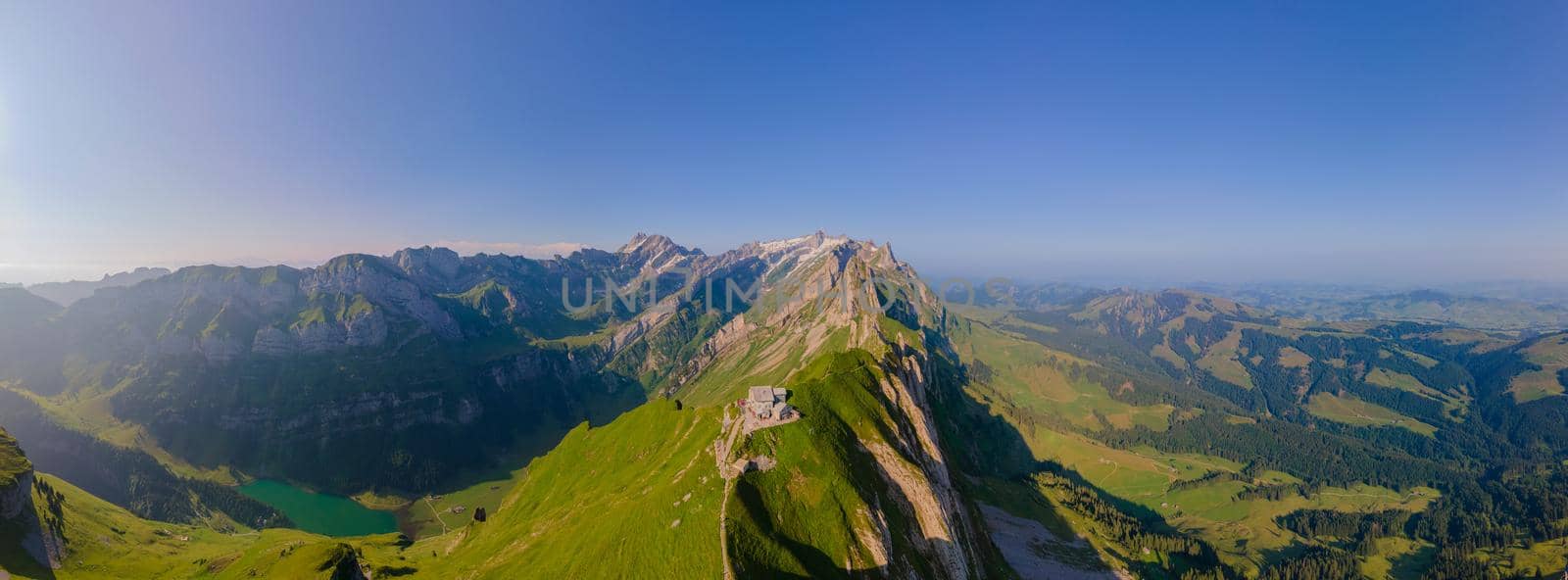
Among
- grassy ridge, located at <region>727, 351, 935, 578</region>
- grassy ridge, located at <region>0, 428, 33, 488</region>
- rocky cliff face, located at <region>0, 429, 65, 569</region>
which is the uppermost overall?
grassy ridge, located at <region>727, 351, 935, 578</region>

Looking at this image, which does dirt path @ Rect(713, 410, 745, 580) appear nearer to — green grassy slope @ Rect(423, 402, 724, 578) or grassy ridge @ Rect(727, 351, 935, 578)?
green grassy slope @ Rect(423, 402, 724, 578)

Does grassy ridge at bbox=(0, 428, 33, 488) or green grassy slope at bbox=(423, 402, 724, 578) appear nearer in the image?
green grassy slope at bbox=(423, 402, 724, 578)

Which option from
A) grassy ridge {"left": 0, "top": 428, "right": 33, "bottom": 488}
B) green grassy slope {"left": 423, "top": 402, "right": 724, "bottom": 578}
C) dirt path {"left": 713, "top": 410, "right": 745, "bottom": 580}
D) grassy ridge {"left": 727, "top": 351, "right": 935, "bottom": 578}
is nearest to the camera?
dirt path {"left": 713, "top": 410, "right": 745, "bottom": 580}

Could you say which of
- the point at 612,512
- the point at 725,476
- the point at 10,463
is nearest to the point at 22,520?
the point at 10,463

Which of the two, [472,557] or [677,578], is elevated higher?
[677,578]

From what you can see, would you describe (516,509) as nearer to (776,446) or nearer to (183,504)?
(776,446)

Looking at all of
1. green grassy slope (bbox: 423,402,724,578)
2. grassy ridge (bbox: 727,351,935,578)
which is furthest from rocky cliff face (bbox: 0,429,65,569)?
grassy ridge (bbox: 727,351,935,578)

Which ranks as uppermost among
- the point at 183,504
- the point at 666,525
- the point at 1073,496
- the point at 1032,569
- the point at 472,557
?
the point at 666,525

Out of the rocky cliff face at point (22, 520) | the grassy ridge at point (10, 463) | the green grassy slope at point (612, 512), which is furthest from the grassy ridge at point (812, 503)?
the grassy ridge at point (10, 463)

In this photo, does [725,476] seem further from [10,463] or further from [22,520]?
[10,463]

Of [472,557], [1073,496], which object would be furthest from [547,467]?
[1073,496]

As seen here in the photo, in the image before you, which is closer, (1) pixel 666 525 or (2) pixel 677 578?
(2) pixel 677 578
